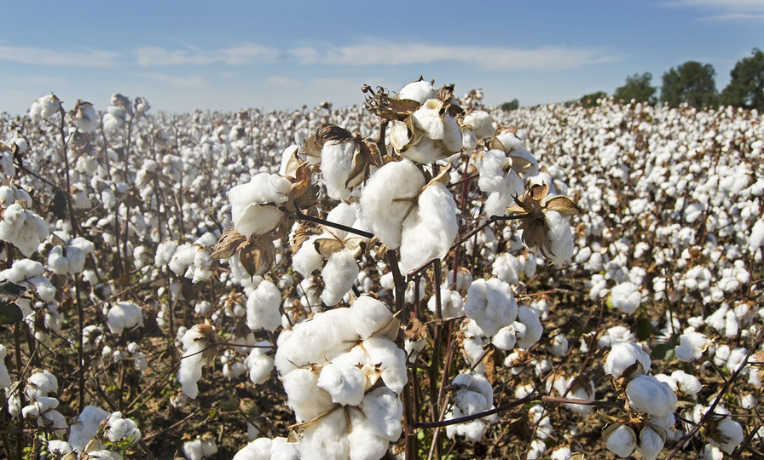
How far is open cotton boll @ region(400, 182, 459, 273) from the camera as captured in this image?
0.96 meters

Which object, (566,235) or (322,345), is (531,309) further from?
(322,345)

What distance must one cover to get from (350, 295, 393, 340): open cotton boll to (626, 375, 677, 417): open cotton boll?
78cm

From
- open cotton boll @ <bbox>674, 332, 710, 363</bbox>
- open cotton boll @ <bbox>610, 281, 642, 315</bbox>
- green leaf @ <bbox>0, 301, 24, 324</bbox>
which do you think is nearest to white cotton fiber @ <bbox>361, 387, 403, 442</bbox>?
green leaf @ <bbox>0, 301, 24, 324</bbox>

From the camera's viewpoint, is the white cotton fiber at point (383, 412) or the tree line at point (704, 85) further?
the tree line at point (704, 85)

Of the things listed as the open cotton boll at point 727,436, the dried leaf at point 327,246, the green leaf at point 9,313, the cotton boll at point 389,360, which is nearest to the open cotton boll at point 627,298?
the open cotton boll at point 727,436

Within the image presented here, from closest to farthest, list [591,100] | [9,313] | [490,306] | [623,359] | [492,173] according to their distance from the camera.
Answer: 1. [623,359]
2. [492,173]
3. [490,306]
4. [9,313]
5. [591,100]

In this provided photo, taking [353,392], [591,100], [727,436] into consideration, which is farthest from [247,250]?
[591,100]

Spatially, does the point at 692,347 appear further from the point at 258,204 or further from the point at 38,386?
the point at 38,386

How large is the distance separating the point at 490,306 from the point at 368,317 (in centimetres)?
79

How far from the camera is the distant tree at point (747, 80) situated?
145 ft

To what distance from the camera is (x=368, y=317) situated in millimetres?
1066

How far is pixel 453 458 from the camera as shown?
10.0 ft

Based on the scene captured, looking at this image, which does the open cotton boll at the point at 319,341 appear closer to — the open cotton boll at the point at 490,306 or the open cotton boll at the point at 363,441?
the open cotton boll at the point at 363,441

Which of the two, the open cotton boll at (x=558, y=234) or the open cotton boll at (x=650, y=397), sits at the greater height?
the open cotton boll at (x=558, y=234)
